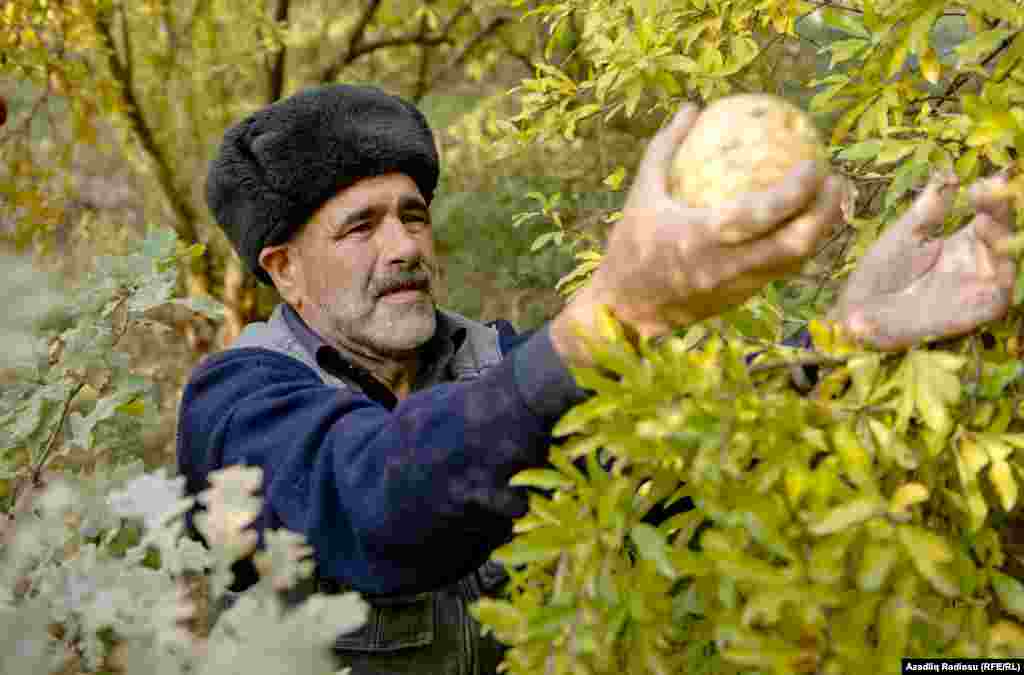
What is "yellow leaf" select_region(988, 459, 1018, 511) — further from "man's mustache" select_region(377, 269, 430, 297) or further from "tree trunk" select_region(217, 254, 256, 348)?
"tree trunk" select_region(217, 254, 256, 348)

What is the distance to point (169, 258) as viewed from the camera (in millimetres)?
2164

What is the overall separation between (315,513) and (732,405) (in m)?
0.80

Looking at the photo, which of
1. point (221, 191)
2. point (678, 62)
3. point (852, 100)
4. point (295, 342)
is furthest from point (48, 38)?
point (852, 100)

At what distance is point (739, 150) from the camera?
1.30 m

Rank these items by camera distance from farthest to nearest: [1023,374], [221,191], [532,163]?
[532,163] < [221,191] < [1023,374]

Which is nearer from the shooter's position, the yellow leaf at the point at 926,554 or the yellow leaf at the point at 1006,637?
the yellow leaf at the point at 926,554

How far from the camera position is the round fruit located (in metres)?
1.29

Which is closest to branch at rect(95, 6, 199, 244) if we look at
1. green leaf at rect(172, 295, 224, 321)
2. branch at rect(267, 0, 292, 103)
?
branch at rect(267, 0, 292, 103)

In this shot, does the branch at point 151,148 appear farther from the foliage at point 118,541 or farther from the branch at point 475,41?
the foliage at point 118,541

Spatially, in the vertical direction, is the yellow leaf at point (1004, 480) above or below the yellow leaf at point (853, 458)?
below

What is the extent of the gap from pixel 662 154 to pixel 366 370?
1.43 m

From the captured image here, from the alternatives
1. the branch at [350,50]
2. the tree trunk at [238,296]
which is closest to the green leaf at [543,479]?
the tree trunk at [238,296]

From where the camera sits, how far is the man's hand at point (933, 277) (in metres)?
1.37

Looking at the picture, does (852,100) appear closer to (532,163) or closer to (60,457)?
(60,457)
